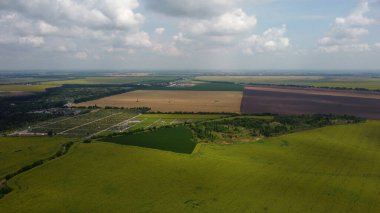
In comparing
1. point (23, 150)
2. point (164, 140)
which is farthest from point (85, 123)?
point (164, 140)

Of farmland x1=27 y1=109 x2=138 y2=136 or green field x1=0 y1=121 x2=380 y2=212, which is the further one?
farmland x1=27 y1=109 x2=138 y2=136

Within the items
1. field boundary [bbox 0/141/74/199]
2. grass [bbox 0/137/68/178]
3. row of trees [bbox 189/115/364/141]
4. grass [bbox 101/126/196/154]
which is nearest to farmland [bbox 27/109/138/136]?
grass [bbox 0/137/68/178]

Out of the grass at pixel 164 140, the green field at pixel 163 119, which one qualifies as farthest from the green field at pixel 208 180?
the green field at pixel 163 119

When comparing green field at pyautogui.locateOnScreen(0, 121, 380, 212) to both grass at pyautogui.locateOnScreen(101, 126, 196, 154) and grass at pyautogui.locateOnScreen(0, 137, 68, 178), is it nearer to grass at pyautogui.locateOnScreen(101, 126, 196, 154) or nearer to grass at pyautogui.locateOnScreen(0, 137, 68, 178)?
grass at pyautogui.locateOnScreen(101, 126, 196, 154)

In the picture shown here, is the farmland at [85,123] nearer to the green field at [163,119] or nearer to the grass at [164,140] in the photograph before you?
the green field at [163,119]

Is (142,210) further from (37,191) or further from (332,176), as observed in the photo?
(332,176)

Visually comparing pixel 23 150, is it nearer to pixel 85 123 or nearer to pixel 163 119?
pixel 85 123
